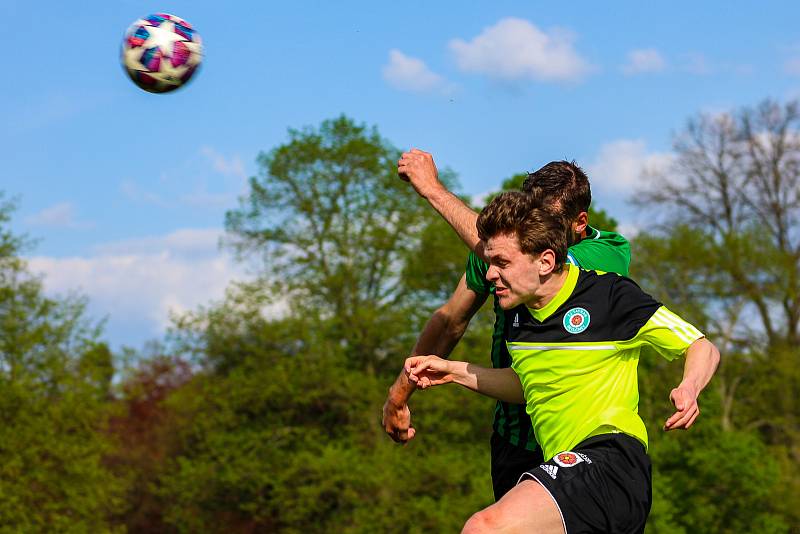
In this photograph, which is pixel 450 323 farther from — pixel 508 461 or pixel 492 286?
pixel 508 461

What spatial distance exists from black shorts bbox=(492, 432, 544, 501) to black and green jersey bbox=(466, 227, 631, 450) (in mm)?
35

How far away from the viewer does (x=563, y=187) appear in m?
5.47

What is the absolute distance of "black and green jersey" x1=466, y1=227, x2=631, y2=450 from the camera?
5.68 metres

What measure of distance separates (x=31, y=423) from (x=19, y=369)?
1489 mm

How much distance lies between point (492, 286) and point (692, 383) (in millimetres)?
1283

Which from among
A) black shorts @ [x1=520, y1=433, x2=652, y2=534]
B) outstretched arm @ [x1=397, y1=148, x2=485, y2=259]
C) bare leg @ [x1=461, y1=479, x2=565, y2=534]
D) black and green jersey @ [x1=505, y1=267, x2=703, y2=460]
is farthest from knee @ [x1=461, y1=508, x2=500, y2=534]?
outstretched arm @ [x1=397, y1=148, x2=485, y2=259]

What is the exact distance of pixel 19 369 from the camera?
3008cm

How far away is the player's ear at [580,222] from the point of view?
5604 mm

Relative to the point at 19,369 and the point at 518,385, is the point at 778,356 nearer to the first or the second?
the point at 19,369

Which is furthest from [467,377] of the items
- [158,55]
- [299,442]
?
[299,442]

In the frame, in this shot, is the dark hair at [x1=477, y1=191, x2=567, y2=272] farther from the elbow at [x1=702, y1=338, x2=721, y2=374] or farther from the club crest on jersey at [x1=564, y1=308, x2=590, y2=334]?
the elbow at [x1=702, y1=338, x2=721, y2=374]

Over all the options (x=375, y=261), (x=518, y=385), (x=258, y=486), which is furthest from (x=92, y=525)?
(x=518, y=385)

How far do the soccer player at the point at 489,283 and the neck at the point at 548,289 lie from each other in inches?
13.2

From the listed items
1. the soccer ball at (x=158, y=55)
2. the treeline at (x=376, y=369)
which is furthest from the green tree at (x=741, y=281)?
the soccer ball at (x=158, y=55)
